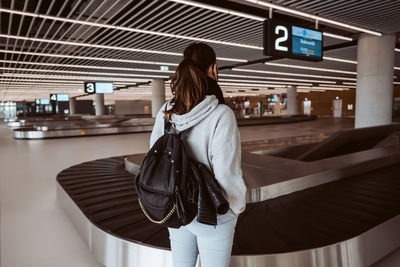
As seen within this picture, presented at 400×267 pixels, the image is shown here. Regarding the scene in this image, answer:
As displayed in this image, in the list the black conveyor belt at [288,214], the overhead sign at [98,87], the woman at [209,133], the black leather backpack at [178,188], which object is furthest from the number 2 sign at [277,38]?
the overhead sign at [98,87]

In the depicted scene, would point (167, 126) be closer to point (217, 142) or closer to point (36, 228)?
point (217, 142)

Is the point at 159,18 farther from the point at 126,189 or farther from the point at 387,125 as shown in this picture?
the point at 387,125

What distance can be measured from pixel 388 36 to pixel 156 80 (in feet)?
54.3

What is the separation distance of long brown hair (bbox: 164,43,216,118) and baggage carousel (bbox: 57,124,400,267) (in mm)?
1401

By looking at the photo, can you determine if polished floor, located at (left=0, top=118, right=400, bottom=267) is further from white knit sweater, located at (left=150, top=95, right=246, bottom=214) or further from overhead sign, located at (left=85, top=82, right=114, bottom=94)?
overhead sign, located at (left=85, top=82, right=114, bottom=94)

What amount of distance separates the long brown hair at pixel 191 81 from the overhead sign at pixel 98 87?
2069 cm

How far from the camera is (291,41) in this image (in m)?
6.55

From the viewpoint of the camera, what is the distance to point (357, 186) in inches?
153

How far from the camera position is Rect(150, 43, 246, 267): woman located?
4.24ft

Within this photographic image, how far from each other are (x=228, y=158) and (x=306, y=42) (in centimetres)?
656

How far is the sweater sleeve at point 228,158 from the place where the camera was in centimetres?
128

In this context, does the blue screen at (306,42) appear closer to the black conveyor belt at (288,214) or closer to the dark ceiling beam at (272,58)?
the black conveyor belt at (288,214)

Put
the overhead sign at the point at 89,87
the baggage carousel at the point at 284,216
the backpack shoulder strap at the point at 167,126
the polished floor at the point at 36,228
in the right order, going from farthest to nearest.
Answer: the overhead sign at the point at 89,87
the polished floor at the point at 36,228
the baggage carousel at the point at 284,216
the backpack shoulder strap at the point at 167,126

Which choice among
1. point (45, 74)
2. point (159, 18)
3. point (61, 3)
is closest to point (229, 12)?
point (159, 18)
